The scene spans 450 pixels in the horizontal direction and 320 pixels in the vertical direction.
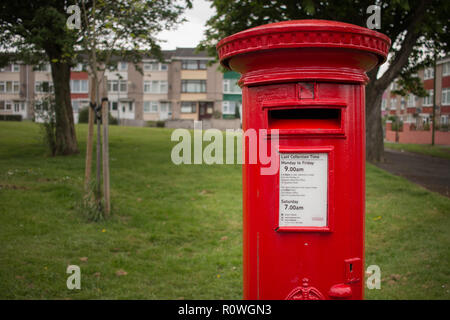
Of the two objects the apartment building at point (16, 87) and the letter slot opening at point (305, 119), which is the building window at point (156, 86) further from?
the letter slot opening at point (305, 119)

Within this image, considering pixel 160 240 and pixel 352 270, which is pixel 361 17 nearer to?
pixel 160 240

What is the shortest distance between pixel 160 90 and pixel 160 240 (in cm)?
5208

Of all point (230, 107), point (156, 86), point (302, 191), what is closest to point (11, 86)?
point (156, 86)

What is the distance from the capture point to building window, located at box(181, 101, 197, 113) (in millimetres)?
54812

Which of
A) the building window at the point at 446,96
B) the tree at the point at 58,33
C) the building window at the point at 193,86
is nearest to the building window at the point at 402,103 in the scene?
the building window at the point at 446,96

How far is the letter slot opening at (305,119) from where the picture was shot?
7.10 ft

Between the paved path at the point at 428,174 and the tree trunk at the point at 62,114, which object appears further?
the tree trunk at the point at 62,114

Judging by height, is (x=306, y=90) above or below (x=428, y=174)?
above

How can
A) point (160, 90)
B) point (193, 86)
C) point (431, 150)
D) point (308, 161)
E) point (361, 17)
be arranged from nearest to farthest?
point (308, 161), point (361, 17), point (431, 150), point (193, 86), point (160, 90)

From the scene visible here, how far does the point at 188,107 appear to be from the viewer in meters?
55.0

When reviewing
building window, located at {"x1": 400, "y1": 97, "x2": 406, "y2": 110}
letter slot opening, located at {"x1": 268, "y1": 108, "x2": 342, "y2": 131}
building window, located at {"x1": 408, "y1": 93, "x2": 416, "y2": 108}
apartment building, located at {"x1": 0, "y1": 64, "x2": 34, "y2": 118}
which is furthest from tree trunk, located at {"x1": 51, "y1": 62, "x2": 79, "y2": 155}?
building window, located at {"x1": 408, "y1": 93, "x2": 416, "y2": 108}

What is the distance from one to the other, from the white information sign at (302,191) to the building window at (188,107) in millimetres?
53025

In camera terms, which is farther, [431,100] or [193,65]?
[193,65]
